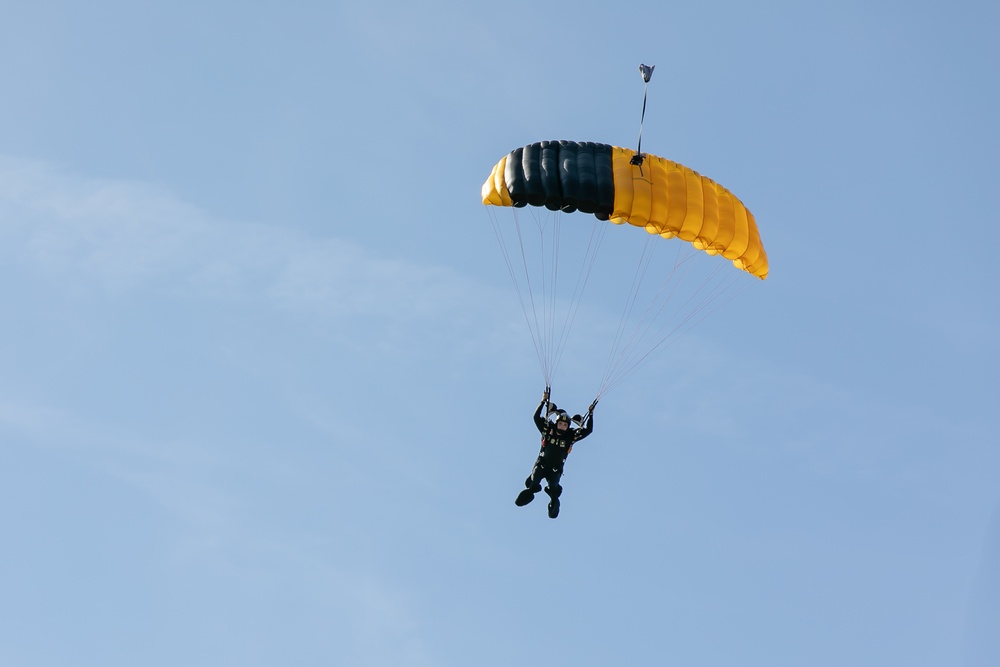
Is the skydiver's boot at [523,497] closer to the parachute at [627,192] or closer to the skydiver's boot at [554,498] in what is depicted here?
the skydiver's boot at [554,498]

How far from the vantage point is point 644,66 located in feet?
80.8

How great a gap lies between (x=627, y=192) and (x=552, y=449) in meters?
4.44

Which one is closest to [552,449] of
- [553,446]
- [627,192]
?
[553,446]

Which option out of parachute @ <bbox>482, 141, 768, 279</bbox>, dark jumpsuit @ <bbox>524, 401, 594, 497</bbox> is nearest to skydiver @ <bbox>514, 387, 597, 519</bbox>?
dark jumpsuit @ <bbox>524, 401, 594, 497</bbox>

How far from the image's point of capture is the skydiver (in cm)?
2553

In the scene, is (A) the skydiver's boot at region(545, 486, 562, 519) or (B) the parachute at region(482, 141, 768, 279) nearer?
(B) the parachute at region(482, 141, 768, 279)

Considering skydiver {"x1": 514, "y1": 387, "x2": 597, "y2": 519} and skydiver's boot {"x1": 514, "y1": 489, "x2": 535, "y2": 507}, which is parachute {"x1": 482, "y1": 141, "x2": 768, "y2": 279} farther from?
skydiver's boot {"x1": 514, "y1": 489, "x2": 535, "y2": 507}

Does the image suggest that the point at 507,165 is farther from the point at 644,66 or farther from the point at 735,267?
the point at 735,267

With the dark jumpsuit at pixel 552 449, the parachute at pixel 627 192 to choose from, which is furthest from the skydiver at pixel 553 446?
the parachute at pixel 627 192

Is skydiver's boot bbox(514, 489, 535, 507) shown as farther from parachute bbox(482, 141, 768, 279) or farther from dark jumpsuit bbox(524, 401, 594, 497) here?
parachute bbox(482, 141, 768, 279)

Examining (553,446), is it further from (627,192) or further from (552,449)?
(627,192)

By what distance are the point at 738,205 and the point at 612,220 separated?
8.26 ft

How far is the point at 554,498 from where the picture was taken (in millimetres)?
26250

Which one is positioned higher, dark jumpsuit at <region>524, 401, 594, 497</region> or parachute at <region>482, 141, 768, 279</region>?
parachute at <region>482, 141, 768, 279</region>
